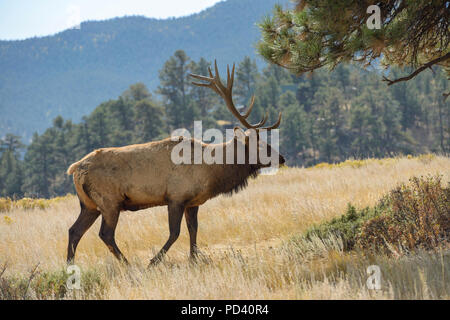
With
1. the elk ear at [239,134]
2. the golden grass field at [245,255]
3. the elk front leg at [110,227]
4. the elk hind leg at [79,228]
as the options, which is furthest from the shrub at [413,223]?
the elk hind leg at [79,228]

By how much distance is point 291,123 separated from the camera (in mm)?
63594

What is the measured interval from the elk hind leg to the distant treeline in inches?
2028

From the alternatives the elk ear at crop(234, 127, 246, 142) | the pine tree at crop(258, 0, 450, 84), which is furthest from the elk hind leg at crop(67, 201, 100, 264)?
the pine tree at crop(258, 0, 450, 84)

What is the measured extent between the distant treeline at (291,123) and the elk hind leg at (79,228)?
5152 centimetres

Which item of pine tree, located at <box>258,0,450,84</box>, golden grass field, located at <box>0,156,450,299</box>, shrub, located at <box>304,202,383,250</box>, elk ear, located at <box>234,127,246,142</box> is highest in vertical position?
pine tree, located at <box>258,0,450,84</box>

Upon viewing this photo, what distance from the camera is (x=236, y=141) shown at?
6.62 m

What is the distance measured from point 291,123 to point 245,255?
58.4 meters

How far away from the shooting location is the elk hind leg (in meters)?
6.05

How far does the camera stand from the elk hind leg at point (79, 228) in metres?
6.05

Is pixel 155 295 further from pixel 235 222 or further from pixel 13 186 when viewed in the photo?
pixel 13 186

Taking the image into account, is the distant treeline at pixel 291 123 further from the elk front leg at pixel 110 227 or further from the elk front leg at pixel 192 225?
the elk front leg at pixel 110 227

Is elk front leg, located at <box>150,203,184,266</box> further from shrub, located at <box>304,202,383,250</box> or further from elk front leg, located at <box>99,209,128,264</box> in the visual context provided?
shrub, located at <box>304,202,383,250</box>

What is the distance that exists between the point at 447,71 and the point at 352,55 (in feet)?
8.10
